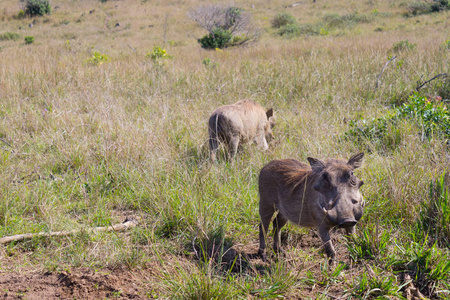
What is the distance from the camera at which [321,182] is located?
2.07 metres

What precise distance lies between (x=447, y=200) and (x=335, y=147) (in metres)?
1.46

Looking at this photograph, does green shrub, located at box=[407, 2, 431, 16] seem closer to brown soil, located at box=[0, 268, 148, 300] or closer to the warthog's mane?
the warthog's mane

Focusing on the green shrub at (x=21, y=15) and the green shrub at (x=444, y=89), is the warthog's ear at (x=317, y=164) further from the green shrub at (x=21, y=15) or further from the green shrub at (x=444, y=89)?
the green shrub at (x=21, y=15)

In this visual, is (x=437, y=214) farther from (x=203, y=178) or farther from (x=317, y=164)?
(x=203, y=178)

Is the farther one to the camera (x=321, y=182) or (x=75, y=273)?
(x=75, y=273)

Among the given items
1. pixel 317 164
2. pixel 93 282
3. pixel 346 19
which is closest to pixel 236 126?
pixel 317 164

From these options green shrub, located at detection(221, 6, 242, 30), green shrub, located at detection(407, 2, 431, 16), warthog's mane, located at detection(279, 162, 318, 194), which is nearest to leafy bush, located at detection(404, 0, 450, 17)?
green shrub, located at detection(407, 2, 431, 16)

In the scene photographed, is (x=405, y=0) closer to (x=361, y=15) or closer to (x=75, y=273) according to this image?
(x=361, y=15)

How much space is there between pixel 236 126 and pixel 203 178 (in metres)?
0.86

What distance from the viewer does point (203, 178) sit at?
341 centimetres

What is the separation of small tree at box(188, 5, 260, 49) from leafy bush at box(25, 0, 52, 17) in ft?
58.2

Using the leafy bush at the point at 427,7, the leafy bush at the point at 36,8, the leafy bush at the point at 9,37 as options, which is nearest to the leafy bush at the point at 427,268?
the leafy bush at the point at 427,7

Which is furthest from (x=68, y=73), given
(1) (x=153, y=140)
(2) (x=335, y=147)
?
(2) (x=335, y=147)

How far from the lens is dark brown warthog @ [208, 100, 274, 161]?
13.2ft
